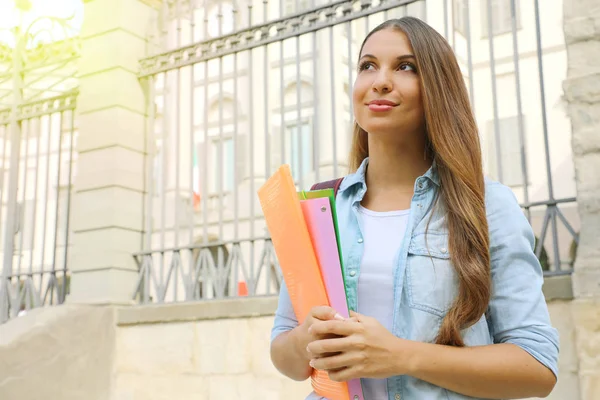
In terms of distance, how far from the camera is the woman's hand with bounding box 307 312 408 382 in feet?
3.94

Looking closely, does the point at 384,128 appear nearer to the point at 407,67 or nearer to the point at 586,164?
the point at 407,67

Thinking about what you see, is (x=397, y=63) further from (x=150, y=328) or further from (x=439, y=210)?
(x=150, y=328)

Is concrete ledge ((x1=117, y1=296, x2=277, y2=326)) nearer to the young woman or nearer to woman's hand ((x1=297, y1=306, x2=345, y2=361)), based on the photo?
the young woman

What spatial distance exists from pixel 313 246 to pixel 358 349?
227mm

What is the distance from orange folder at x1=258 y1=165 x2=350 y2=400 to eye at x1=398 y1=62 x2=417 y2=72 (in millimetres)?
397

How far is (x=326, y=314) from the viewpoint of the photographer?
49.4 inches

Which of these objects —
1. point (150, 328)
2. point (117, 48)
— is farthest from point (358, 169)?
point (117, 48)

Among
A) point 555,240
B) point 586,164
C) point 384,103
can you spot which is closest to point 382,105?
point 384,103

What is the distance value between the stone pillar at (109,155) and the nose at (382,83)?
14.5ft

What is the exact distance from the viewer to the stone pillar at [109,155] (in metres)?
5.50

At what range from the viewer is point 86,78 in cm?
595

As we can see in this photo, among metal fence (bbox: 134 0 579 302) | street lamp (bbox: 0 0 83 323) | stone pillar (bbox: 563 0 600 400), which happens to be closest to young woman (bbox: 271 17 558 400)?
stone pillar (bbox: 563 0 600 400)

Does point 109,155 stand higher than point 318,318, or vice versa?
point 109,155

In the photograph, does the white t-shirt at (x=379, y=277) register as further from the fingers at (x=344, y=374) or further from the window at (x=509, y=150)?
the window at (x=509, y=150)
